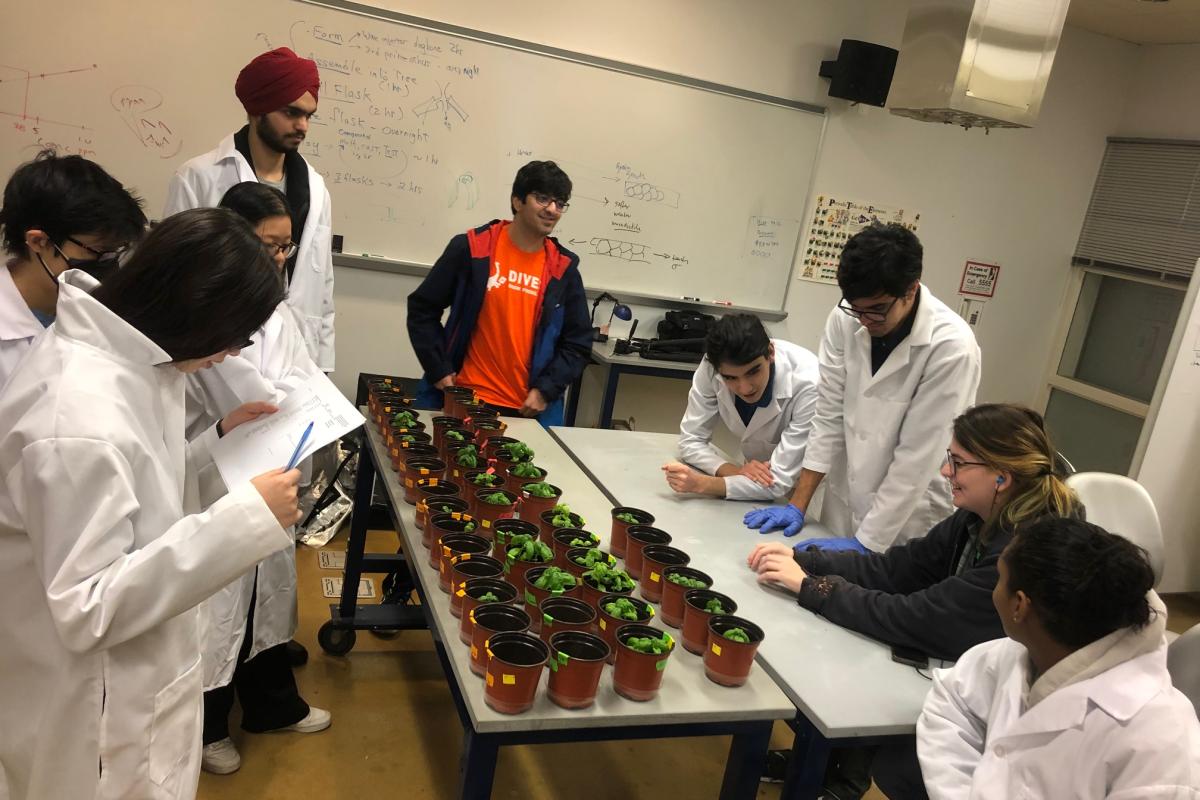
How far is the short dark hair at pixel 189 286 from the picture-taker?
3.71 ft

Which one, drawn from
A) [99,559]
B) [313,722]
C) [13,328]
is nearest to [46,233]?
[13,328]

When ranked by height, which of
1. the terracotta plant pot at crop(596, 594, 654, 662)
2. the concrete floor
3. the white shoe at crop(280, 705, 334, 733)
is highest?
the terracotta plant pot at crop(596, 594, 654, 662)

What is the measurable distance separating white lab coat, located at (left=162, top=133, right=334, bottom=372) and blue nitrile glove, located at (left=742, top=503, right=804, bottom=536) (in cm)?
141

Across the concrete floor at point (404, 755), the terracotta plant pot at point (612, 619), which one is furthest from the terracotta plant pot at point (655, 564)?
the concrete floor at point (404, 755)

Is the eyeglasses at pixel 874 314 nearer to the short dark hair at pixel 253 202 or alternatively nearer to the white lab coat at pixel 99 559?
the short dark hair at pixel 253 202

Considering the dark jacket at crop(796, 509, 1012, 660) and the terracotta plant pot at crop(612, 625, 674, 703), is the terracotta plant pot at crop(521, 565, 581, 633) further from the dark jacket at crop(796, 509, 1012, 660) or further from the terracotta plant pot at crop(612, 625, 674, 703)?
the dark jacket at crop(796, 509, 1012, 660)

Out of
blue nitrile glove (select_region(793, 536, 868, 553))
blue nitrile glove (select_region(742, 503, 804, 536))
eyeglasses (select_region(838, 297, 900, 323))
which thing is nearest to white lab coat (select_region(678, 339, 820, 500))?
blue nitrile glove (select_region(742, 503, 804, 536))

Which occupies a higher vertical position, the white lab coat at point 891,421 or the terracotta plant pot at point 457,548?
the white lab coat at point 891,421

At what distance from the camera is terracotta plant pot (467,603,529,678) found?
4.55ft

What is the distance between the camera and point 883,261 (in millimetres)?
2064

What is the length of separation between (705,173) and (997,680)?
11.5 feet

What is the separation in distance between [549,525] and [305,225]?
133 cm

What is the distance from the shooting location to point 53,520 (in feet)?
3.43

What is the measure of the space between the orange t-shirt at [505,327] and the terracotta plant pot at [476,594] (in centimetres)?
156
